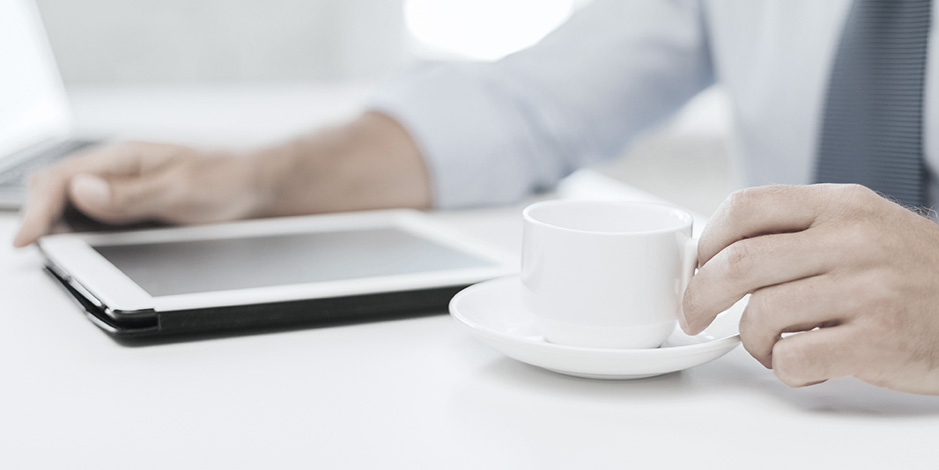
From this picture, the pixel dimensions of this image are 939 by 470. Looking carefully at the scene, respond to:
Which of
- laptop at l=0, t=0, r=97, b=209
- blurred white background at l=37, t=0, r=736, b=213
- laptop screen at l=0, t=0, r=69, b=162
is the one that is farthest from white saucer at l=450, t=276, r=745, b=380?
blurred white background at l=37, t=0, r=736, b=213

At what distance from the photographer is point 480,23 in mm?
3197

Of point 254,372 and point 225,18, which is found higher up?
point 225,18

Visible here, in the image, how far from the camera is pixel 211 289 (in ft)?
1.79

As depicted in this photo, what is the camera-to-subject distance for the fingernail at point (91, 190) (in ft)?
2.31

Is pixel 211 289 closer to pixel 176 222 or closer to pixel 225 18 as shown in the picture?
pixel 176 222

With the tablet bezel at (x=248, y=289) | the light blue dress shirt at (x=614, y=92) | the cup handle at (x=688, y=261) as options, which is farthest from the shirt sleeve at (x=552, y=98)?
the cup handle at (x=688, y=261)

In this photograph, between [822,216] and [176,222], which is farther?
[176,222]

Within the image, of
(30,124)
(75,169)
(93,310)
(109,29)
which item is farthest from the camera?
(109,29)

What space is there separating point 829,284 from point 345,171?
1.84ft

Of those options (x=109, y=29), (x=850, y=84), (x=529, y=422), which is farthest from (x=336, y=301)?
(x=109, y=29)

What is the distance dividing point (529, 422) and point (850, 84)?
0.53m

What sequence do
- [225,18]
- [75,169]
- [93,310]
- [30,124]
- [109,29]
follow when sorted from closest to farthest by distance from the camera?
[93,310]
[75,169]
[30,124]
[109,29]
[225,18]

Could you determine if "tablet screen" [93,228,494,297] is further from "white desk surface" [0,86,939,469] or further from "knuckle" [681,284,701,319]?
"knuckle" [681,284,701,319]

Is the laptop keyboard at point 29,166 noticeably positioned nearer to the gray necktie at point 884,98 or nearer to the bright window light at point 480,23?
the gray necktie at point 884,98
